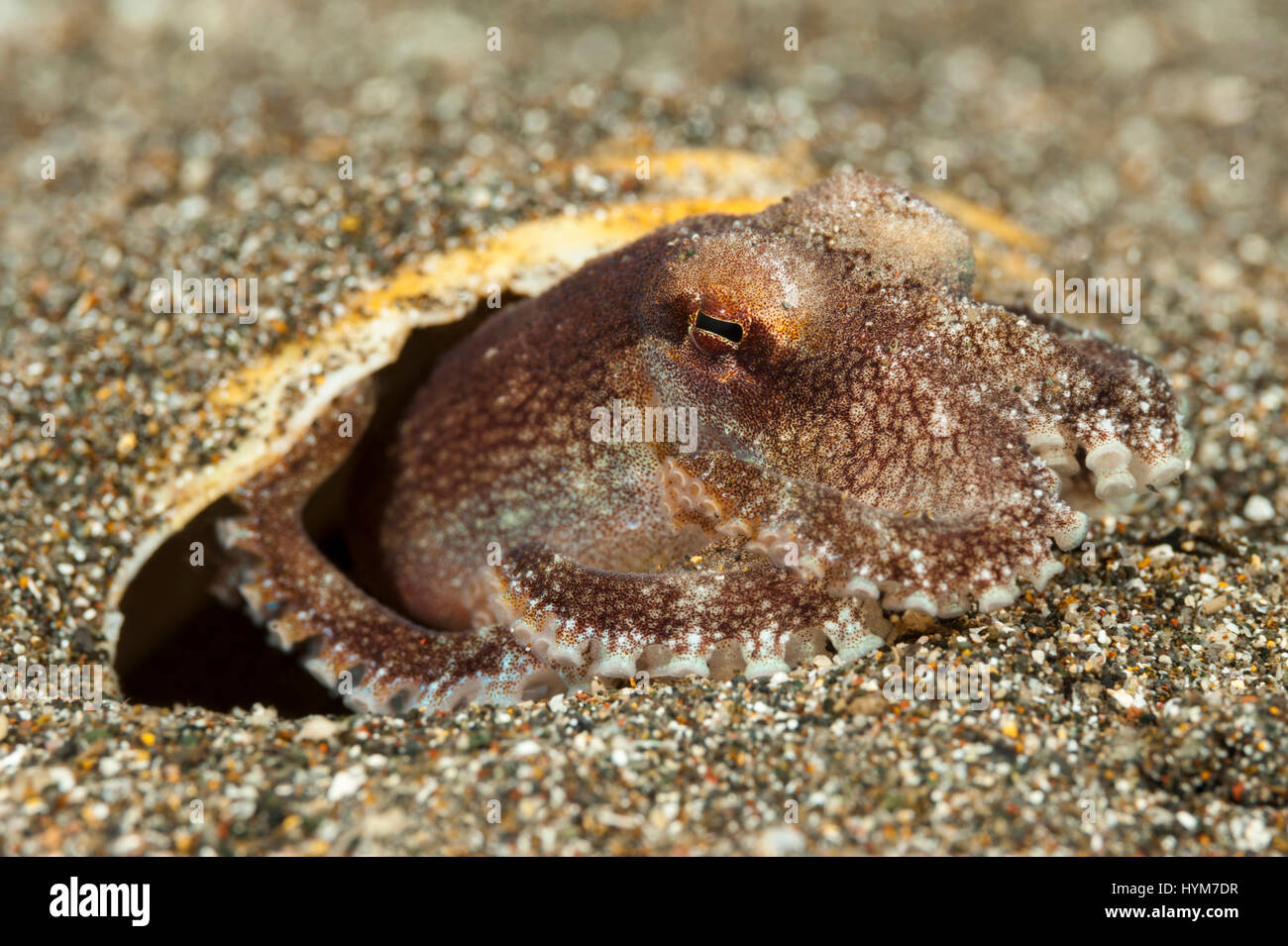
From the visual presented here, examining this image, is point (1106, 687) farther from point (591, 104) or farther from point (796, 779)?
point (591, 104)

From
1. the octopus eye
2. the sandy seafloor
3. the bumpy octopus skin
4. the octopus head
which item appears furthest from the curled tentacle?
the octopus eye

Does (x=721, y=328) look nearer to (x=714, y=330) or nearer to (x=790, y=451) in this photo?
(x=714, y=330)

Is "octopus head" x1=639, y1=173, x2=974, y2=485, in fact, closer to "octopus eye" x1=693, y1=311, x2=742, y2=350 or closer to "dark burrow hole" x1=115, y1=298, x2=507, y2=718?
"octopus eye" x1=693, y1=311, x2=742, y2=350

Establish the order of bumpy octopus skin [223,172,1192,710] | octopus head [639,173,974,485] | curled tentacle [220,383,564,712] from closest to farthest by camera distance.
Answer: bumpy octopus skin [223,172,1192,710]
octopus head [639,173,974,485]
curled tentacle [220,383,564,712]

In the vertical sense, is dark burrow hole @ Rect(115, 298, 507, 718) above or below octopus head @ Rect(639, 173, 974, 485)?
below

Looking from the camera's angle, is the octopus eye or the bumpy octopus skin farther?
the octopus eye

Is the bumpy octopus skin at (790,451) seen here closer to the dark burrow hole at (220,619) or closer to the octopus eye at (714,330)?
the octopus eye at (714,330)

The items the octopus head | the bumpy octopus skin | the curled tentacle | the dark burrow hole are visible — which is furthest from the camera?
the dark burrow hole

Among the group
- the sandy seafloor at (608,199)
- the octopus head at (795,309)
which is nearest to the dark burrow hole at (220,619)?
the sandy seafloor at (608,199)

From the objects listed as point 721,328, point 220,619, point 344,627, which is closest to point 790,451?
point 721,328
